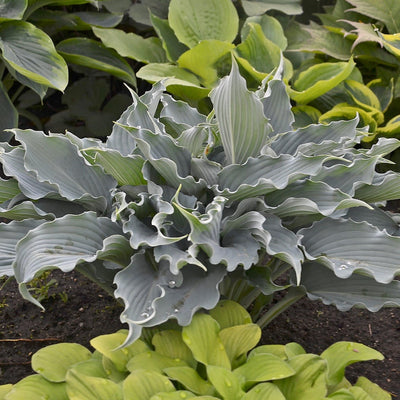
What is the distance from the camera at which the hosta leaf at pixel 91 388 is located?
1395mm

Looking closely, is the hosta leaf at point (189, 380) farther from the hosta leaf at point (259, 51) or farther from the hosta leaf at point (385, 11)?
the hosta leaf at point (385, 11)

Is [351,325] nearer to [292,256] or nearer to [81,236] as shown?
[292,256]

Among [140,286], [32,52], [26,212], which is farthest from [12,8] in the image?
[140,286]

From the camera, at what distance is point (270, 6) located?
352 cm

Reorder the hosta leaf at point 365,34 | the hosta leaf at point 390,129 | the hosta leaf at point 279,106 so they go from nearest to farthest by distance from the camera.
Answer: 1. the hosta leaf at point 279,106
2. the hosta leaf at point 390,129
3. the hosta leaf at point 365,34

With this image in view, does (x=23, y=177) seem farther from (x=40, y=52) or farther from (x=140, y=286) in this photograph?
(x=40, y=52)

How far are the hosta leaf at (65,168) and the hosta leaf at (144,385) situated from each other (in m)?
0.54

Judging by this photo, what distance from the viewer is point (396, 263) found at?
1.56 m

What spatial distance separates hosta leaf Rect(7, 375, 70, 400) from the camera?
4.75 feet

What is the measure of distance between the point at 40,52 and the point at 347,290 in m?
2.00

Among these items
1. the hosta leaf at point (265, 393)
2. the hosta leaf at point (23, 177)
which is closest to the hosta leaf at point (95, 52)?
the hosta leaf at point (23, 177)

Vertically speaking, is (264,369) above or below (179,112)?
below

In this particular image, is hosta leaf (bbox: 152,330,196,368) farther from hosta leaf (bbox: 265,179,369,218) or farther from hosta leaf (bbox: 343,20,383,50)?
hosta leaf (bbox: 343,20,383,50)

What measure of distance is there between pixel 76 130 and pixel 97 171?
2.07 m
